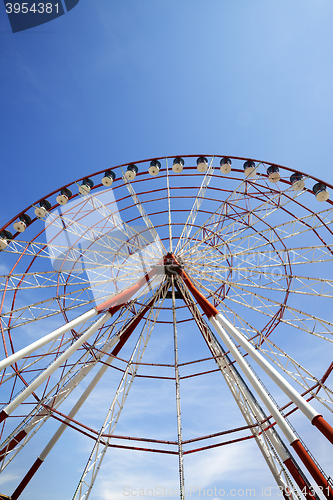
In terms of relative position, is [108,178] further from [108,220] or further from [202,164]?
[202,164]

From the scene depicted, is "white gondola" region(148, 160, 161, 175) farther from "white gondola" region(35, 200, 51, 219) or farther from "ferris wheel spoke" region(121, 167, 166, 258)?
"white gondola" region(35, 200, 51, 219)

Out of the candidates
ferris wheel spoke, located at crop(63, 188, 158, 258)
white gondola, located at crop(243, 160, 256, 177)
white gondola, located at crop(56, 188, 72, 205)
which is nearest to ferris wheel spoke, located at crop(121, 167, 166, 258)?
ferris wheel spoke, located at crop(63, 188, 158, 258)

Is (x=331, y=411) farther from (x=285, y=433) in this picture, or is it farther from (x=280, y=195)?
(x=280, y=195)

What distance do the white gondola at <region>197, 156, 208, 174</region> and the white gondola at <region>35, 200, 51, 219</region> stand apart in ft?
37.4

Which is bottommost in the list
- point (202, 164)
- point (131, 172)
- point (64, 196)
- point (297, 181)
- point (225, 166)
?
point (297, 181)

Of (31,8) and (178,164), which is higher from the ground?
(178,164)

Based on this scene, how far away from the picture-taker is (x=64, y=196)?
2119 cm

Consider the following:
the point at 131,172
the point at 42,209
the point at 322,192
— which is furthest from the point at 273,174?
the point at 42,209

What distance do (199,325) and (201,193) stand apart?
1006 centimetres

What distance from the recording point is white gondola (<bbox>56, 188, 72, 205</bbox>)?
69.3 feet

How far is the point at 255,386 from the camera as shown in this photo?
14.2 metres

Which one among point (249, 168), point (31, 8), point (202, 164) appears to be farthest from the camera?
point (202, 164)

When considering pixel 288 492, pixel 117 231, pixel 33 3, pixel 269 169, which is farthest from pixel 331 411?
pixel 33 3

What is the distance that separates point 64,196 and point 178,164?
28.9ft
